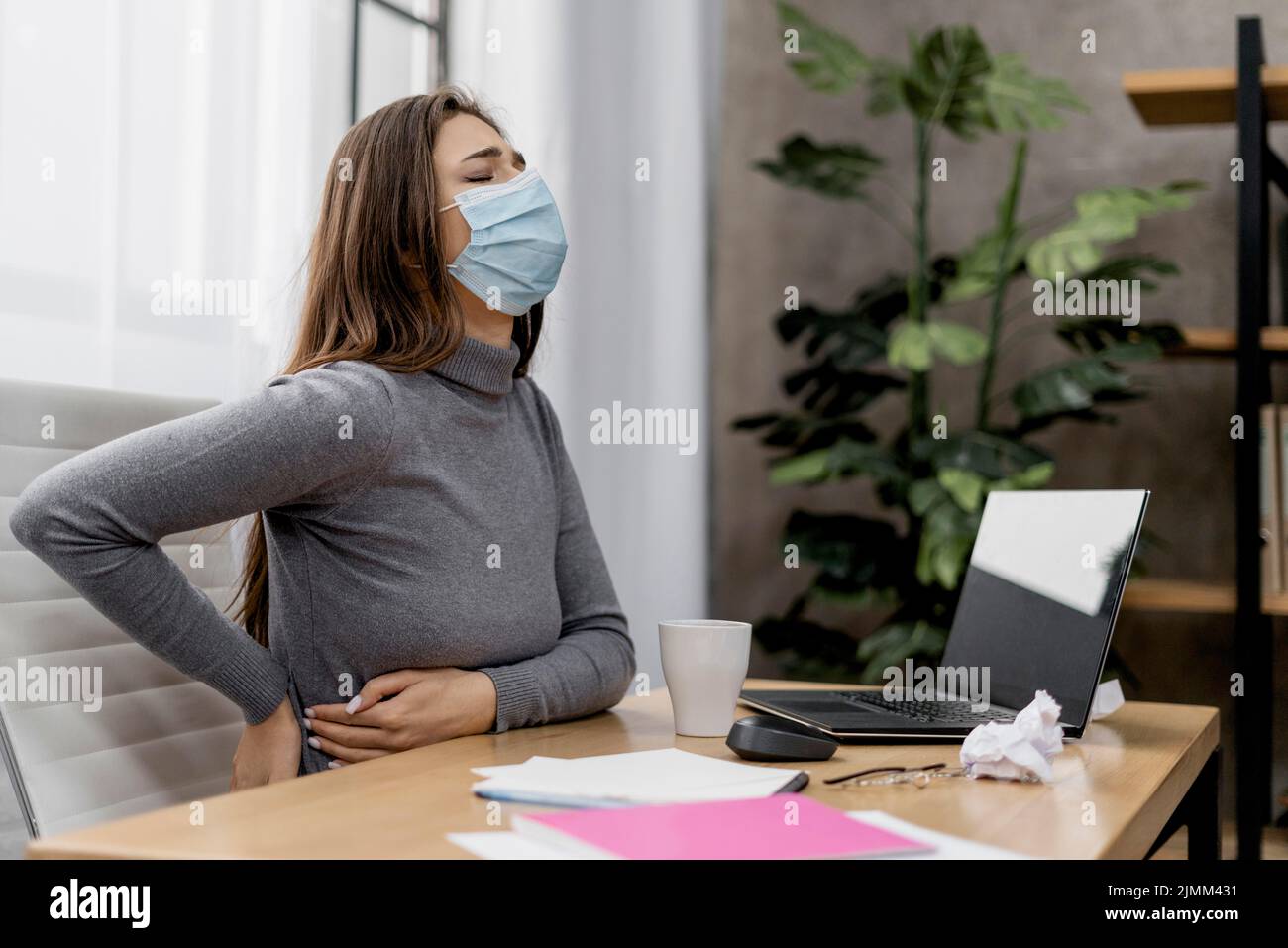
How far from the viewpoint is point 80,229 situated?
135cm

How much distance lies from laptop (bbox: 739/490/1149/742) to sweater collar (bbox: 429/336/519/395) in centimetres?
40

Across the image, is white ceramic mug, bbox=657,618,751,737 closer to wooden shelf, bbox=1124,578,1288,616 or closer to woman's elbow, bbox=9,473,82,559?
woman's elbow, bbox=9,473,82,559

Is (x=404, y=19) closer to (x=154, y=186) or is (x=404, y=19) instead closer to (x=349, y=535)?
(x=154, y=186)

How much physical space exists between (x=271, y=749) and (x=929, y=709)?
1.94 ft

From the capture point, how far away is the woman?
3.07 feet

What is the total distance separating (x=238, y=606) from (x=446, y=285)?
0.40 meters

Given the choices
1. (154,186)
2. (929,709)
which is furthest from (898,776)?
(154,186)

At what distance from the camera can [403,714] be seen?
3.21 feet

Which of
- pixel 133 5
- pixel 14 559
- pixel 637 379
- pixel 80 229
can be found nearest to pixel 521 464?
pixel 14 559

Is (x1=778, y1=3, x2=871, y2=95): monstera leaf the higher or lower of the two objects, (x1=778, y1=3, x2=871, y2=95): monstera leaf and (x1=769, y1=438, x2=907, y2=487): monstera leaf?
the higher

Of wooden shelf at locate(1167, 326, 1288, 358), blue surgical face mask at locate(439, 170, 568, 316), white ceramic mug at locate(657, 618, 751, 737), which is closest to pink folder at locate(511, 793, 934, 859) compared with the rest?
white ceramic mug at locate(657, 618, 751, 737)

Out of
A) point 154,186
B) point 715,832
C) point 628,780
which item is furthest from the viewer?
point 154,186

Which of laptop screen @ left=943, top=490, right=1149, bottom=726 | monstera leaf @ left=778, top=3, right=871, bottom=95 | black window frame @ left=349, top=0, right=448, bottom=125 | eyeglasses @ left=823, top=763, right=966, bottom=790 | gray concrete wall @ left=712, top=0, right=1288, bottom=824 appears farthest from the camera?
gray concrete wall @ left=712, top=0, right=1288, bottom=824
